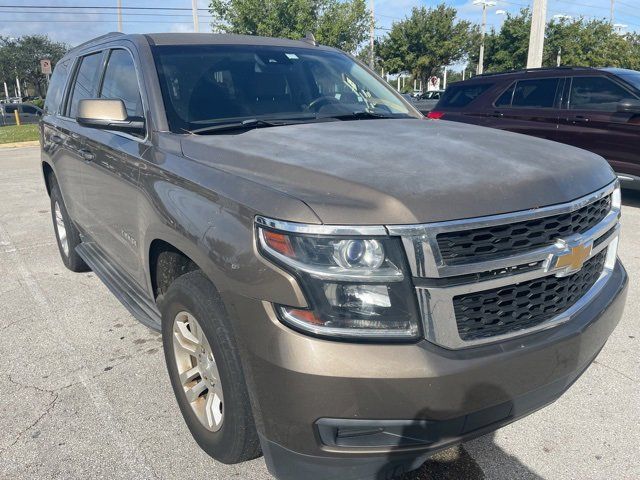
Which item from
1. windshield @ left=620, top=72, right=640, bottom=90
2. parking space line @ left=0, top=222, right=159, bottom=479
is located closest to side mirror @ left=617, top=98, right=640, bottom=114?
windshield @ left=620, top=72, right=640, bottom=90

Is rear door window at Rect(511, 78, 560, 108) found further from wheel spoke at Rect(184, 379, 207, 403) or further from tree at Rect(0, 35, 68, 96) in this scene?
tree at Rect(0, 35, 68, 96)

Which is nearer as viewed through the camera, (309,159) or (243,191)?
(243,191)

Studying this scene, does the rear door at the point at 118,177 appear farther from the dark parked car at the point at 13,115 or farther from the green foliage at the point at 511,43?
the green foliage at the point at 511,43

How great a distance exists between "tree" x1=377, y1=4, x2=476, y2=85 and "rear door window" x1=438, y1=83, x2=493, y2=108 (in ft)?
105

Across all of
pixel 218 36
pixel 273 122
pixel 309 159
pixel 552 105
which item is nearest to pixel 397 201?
pixel 309 159

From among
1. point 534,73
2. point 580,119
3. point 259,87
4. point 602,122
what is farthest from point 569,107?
point 259,87

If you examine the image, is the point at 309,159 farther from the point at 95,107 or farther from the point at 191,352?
the point at 95,107

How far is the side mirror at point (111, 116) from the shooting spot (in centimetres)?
287

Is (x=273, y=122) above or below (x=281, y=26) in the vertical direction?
below

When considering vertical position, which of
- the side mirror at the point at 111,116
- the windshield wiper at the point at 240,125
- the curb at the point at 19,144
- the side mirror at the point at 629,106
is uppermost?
the side mirror at the point at 111,116

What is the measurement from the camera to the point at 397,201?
1.79m

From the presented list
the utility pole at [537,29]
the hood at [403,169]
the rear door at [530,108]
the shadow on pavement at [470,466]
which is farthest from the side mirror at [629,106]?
the utility pole at [537,29]

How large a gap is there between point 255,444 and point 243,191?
99cm

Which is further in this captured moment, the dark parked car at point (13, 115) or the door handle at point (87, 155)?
the dark parked car at point (13, 115)
